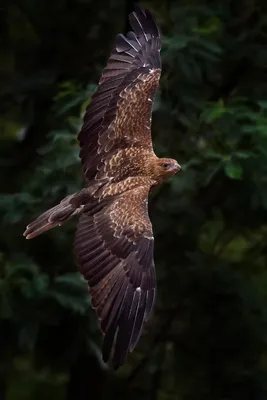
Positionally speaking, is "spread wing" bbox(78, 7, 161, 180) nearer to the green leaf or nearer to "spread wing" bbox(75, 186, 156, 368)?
"spread wing" bbox(75, 186, 156, 368)

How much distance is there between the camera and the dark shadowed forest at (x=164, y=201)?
8211mm

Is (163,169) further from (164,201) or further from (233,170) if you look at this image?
(164,201)

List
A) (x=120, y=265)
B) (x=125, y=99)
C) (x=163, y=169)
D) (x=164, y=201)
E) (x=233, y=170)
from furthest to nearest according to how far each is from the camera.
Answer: (x=164, y=201), (x=233, y=170), (x=125, y=99), (x=163, y=169), (x=120, y=265)

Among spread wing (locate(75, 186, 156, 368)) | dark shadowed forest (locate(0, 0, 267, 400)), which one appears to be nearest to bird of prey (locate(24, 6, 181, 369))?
spread wing (locate(75, 186, 156, 368))

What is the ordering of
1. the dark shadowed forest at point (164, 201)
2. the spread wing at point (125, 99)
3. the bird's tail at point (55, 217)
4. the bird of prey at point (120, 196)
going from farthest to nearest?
the dark shadowed forest at point (164, 201) < the spread wing at point (125, 99) < the bird's tail at point (55, 217) < the bird of prey at point (120, 196)

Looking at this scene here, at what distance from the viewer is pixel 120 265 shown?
6117 millimetres

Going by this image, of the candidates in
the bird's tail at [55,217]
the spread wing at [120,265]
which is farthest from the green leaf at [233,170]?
the bird's tail at [55,217]

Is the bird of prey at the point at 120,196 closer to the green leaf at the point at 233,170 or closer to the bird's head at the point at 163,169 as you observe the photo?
the bird's head at the point at 163,169

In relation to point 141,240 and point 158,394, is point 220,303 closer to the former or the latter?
point 158,394

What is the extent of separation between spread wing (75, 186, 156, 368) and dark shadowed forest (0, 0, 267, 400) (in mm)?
1551

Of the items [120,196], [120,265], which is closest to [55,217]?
[120,196]

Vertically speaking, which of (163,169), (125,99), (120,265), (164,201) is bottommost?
(164,201)

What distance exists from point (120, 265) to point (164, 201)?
2.69m

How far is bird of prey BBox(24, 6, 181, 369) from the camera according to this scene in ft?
19.1
